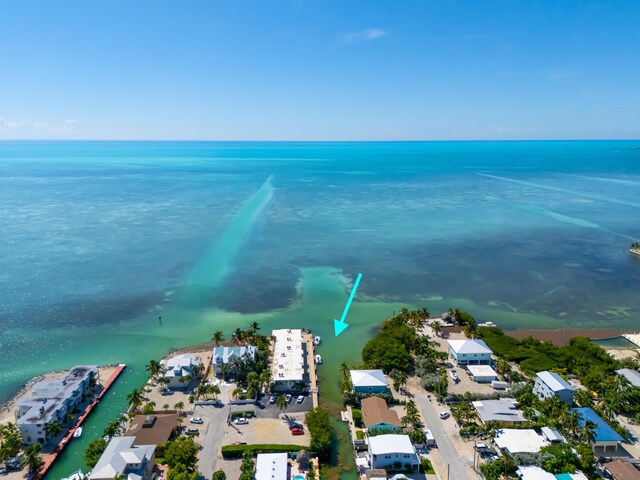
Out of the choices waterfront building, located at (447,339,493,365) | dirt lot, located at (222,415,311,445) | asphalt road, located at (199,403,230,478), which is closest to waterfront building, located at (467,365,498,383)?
waterfront building, located at (447,339,493,365)

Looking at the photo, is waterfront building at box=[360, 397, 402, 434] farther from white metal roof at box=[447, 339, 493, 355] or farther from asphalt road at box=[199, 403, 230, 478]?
white metal roof at box=[447, 339, 493, 355]

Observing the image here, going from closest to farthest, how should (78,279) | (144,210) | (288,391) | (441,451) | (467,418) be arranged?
(441,451), (467,418), (288,391), (78,279), (144,210)

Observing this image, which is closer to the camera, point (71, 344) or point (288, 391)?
point (288, 391)

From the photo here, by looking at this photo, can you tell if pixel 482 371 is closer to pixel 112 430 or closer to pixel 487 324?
pixel 487 324

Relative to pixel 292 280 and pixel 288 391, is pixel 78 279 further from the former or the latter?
pixel 288 391

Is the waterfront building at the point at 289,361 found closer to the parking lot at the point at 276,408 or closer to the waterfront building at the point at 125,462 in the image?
the parking lot at the point at 276,408

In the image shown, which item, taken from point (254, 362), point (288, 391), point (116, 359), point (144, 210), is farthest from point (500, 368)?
point (144, 210)

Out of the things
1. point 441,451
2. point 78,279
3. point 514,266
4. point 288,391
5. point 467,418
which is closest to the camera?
point 441,451
